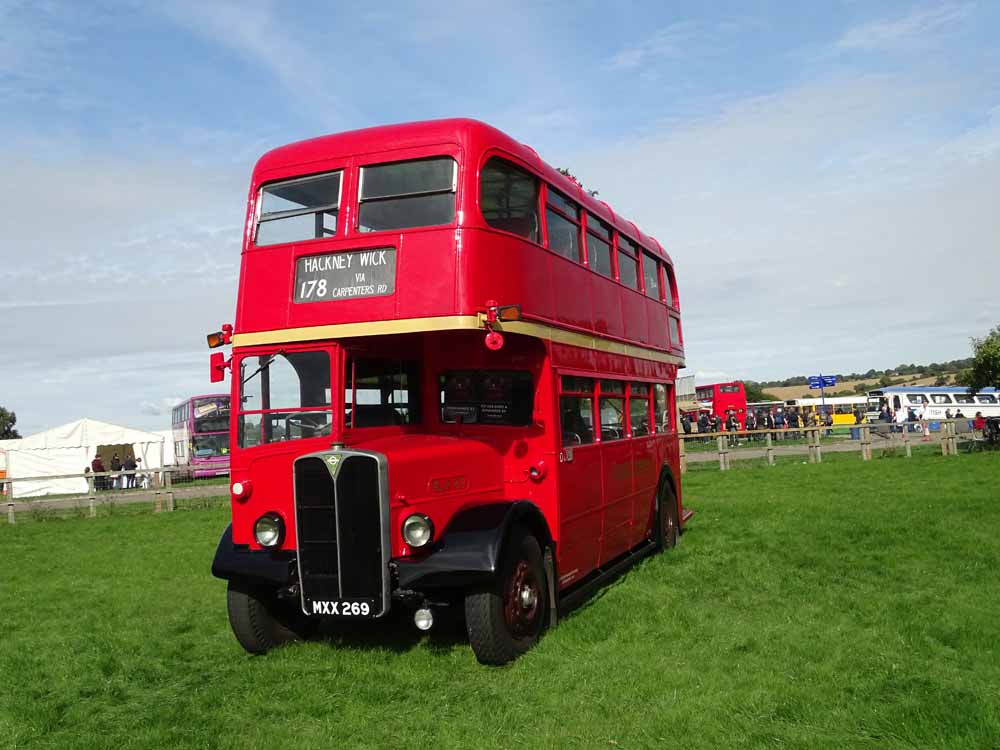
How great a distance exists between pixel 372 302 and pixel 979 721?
4949 millimetres

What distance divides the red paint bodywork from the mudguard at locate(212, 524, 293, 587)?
12 cm

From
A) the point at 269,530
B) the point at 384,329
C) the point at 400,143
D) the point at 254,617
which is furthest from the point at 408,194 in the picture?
the point at 254,617

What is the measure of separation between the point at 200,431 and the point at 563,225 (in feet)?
101

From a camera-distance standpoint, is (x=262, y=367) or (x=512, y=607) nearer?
(x=512, y=607)

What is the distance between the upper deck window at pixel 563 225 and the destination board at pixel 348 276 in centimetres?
191

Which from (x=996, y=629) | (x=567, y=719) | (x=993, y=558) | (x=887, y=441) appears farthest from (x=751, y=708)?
(x=887, y=441)

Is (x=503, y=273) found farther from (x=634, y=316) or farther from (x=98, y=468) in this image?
(x=98, y=468)

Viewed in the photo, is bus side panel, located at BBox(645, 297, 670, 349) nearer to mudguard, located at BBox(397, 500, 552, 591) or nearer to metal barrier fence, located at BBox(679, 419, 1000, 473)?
mudguard, located at BBox(397, 500, 552, 591)

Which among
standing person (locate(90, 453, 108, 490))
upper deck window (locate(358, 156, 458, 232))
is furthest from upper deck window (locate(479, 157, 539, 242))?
standing person (locate(90, 453, 108, 490))

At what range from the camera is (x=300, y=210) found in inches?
313

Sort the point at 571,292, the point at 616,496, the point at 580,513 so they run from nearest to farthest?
the point at 580,513 → the point at 571,292 → the point at 616,496

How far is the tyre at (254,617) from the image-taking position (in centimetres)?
743

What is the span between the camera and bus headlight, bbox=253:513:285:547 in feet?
23.2

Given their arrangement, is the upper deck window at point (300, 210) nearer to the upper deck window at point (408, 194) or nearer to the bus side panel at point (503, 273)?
the upper deck window at point (408, 194)
